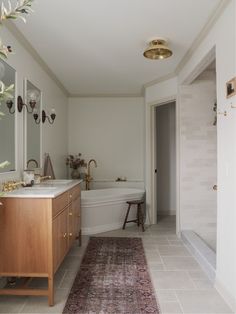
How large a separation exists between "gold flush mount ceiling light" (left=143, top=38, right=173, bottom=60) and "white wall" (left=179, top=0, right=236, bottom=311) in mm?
586

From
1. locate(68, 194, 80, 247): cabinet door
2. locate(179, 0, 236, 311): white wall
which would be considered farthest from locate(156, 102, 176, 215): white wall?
locate(179, 0, 236, 311): white wall

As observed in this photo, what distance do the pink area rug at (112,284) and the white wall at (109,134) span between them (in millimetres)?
2192

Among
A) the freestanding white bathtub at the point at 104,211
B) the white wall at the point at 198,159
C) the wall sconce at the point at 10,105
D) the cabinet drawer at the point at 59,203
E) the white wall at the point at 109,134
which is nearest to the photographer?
the cabinet drawer at the point at 59,203

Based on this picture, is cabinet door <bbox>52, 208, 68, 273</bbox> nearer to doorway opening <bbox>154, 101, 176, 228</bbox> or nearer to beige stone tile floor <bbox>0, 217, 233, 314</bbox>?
beige stone tile floor <bbox>0, 217, 233, 314</bbox>

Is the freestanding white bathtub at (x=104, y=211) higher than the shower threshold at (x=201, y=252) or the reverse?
higher

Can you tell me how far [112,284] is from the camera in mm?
2643

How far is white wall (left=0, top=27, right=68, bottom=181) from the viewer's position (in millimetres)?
2891

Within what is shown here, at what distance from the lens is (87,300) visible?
2.35 metres

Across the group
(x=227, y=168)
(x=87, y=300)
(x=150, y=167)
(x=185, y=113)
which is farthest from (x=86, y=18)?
(x=150, y=167)

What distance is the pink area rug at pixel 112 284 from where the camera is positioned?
2242mm

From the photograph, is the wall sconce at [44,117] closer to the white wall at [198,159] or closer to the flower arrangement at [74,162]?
the flower arrangement at [74,162]

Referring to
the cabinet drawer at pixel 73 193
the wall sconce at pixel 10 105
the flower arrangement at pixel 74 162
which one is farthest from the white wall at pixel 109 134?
the wall sconce at pixel 10 105

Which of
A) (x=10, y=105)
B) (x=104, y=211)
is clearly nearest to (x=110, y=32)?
(x=10, y=105)

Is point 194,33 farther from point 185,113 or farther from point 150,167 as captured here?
point 150,167
